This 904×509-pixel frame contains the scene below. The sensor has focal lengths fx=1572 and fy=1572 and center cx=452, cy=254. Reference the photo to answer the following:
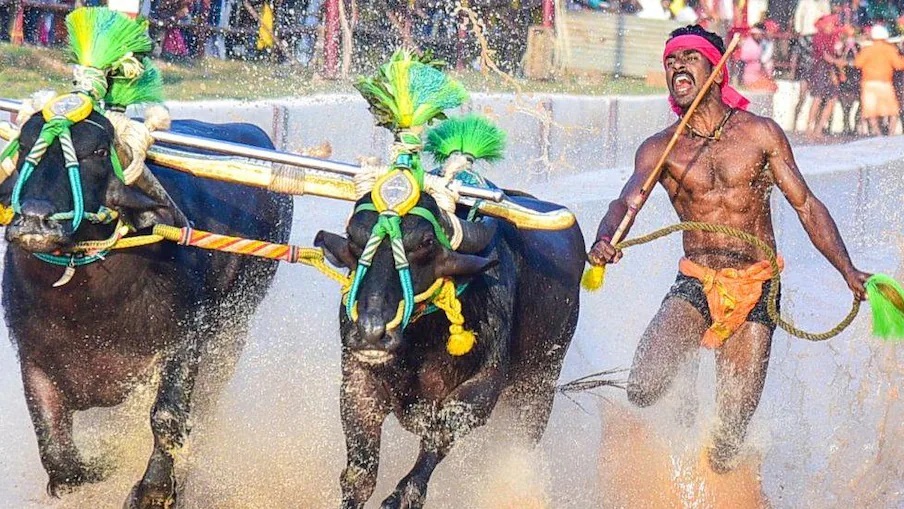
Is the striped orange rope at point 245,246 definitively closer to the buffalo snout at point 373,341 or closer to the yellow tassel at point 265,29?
the buffalo snout at point 373,341

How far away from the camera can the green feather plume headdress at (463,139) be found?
582cm

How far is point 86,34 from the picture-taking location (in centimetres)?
568

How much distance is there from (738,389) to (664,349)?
0.37m

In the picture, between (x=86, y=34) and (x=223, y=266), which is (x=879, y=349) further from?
(x=86, y=34)

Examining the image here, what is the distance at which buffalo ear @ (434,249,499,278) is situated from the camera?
17.4ft

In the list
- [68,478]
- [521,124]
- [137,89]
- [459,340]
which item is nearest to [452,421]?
[459,340]

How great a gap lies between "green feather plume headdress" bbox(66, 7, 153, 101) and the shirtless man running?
1.98 m

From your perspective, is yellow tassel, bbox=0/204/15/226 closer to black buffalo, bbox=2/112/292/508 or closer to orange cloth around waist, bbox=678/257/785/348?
black buffalo, bbox=2/112/292/508

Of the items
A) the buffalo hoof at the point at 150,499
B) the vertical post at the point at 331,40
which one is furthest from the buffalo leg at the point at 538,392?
the vertical post at the point at 331,40

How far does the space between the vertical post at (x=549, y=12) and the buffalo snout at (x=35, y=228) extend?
12.5 m

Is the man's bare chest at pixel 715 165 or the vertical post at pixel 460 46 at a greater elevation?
the man's bare chest at pixel 715 165

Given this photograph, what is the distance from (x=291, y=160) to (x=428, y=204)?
24.2 inches

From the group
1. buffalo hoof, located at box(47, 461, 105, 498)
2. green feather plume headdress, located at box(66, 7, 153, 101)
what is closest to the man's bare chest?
green feather plume headdress, located at box(66, 7, 153, 101)

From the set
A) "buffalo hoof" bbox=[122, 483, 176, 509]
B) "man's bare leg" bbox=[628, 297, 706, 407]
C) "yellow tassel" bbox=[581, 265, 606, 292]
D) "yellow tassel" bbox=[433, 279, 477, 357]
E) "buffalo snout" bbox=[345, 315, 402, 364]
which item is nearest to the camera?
"buffalo snout" bbox=[345, 315, 402, 364]
